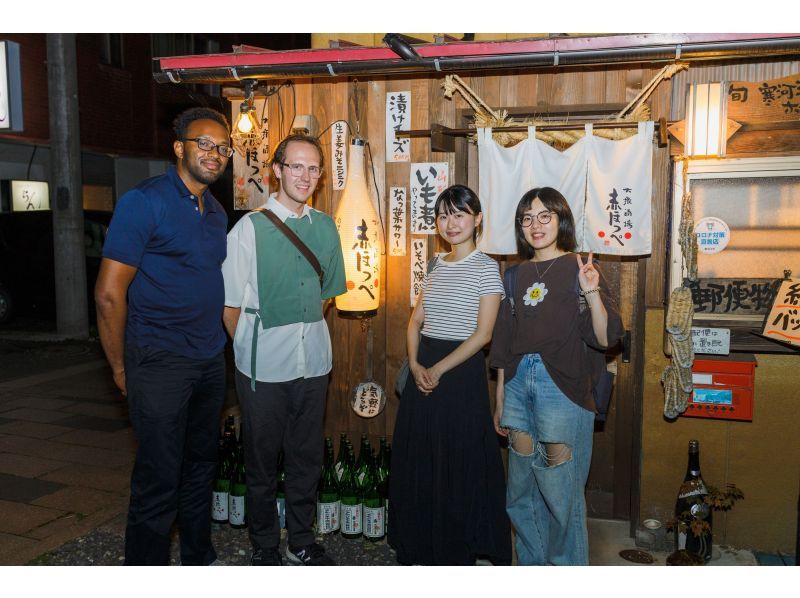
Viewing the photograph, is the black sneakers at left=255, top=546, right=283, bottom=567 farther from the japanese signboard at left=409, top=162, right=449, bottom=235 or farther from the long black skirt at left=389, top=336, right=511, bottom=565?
the japanese signboard at left=409, top=162, right=449, bottom=235

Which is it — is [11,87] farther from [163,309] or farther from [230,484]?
[230,484]

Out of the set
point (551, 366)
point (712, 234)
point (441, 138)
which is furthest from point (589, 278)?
point (441, 138)

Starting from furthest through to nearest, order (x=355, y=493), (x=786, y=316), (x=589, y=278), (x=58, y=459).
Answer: (x=58, y=459)
(x=355, y=493)
(x=786, y=316)
(x=589, y=278)

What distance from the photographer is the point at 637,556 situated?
533cm

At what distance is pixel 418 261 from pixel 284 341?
1742 millimetres

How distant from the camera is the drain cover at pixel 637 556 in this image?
525 cm

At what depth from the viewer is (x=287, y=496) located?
4984 mm

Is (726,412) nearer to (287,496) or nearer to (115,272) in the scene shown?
(287,496)

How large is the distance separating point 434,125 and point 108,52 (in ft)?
58.7

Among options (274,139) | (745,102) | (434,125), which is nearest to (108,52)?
(274,139)

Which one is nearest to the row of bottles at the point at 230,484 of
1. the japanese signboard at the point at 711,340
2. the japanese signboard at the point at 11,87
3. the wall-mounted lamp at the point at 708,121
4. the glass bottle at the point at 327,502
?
the glass bottle at the point at 327,502

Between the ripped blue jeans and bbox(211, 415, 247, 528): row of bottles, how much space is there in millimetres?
2336

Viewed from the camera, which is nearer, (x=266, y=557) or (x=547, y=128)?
(x=266, y=557)

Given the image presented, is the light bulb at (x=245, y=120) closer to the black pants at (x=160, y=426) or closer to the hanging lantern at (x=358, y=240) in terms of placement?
the hanging lantern at (x=358, y=240)
